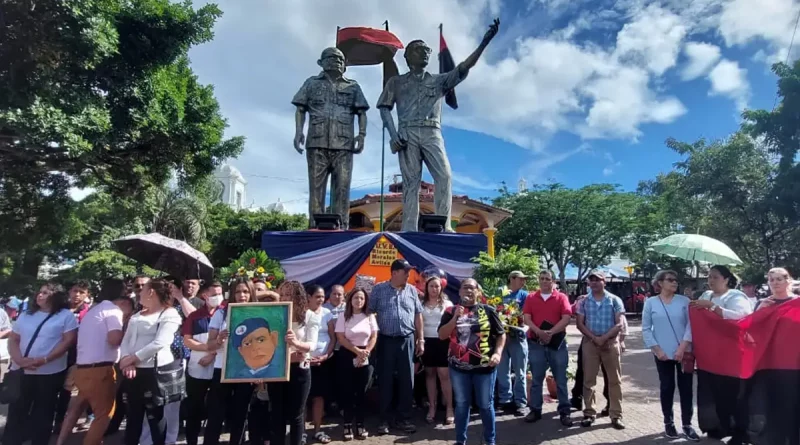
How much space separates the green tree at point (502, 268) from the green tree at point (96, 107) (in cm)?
619

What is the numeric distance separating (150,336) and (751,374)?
17.7ft

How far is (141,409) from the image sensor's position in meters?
4.21

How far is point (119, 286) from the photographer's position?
5.07m

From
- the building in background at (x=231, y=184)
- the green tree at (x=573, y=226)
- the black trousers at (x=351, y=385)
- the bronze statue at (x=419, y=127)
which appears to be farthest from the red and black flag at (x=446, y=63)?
the building in background at (x=231, y=184)

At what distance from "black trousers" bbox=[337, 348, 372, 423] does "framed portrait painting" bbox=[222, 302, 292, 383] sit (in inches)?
45.7

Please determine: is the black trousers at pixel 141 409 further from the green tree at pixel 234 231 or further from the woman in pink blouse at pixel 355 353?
the green tree at pixel 234 231

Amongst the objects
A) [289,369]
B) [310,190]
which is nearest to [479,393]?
[289,369]

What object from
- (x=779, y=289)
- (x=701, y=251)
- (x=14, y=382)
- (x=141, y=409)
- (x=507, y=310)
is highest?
(x=701, y=251)

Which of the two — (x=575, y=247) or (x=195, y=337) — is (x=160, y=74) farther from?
(x=575, y=247)

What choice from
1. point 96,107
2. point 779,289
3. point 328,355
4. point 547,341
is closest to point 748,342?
point 779,289

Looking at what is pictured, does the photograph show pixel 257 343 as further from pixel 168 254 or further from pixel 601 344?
pixel 601 344

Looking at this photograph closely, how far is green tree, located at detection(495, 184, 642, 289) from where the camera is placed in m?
25.0

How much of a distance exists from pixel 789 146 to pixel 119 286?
687 inches

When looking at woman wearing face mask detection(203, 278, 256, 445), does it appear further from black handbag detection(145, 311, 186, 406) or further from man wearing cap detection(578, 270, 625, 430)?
man wearing cap detection(578, 270, 625, 430)
